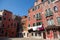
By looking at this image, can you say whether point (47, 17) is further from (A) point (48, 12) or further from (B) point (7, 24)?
(B) point (7, 24)

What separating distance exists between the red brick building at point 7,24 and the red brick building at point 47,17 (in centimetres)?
1250

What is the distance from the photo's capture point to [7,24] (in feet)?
162

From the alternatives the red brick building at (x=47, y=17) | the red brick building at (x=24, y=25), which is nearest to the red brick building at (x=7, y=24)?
the red brick building at (x=24, y=25)

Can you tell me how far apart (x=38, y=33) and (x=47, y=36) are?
4.01 metres

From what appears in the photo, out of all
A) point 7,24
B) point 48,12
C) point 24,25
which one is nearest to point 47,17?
point 48,12

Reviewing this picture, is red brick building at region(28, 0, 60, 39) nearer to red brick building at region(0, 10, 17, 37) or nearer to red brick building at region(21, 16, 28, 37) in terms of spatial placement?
red brick building at region(21, 16, 28, 37)

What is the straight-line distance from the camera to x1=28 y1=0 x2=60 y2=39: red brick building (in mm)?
30803

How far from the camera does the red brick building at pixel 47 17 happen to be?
30.8m

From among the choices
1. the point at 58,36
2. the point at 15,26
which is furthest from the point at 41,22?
the point at 15,26

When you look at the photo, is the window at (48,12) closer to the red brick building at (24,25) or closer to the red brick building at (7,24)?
the red brick building at (24,25)

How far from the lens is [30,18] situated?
41375 mm

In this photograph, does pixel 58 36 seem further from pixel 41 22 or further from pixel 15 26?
pixel 15 26

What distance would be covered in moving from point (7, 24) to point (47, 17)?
2105 cm

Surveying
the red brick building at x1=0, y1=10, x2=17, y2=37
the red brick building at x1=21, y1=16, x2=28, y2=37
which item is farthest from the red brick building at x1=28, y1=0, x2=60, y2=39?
the red brick building at x1=0, y1=10, x2=17, y2=37
